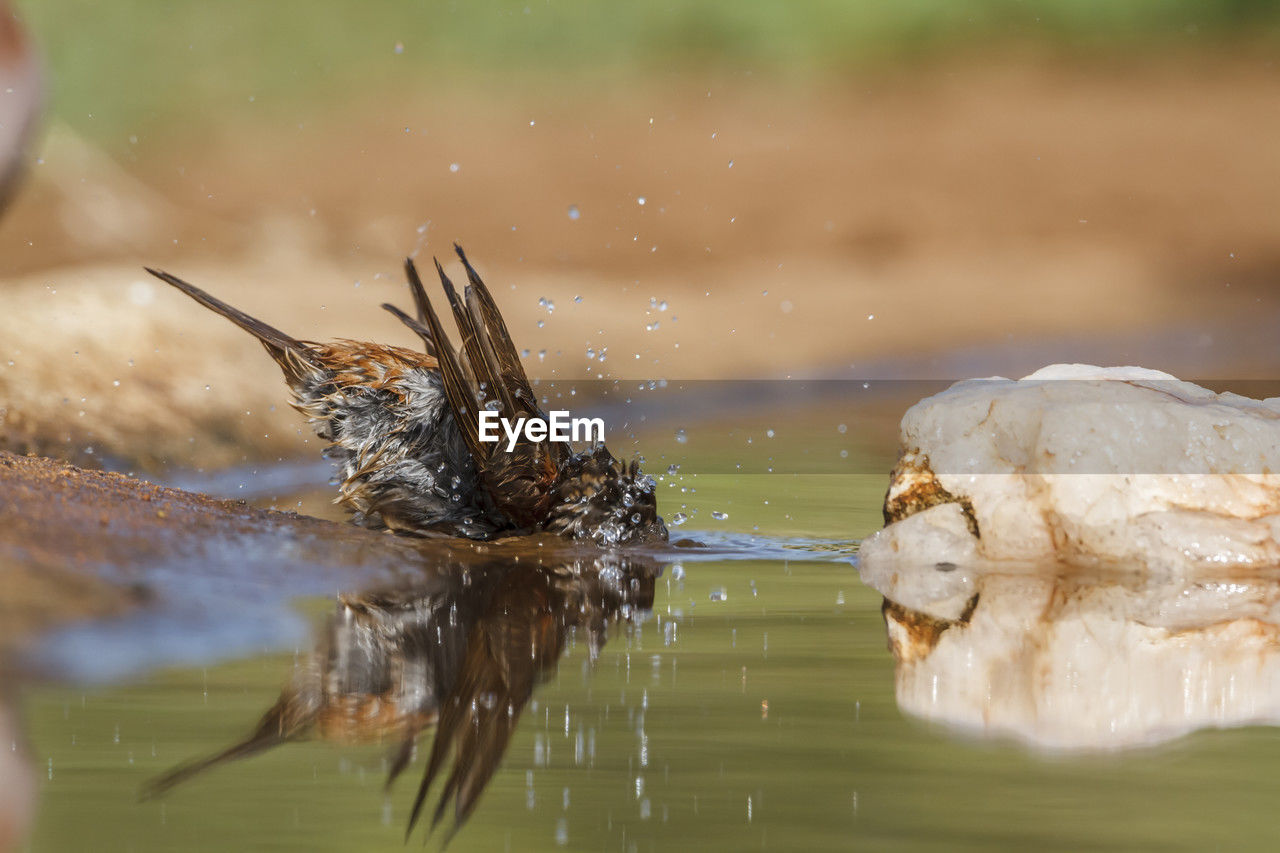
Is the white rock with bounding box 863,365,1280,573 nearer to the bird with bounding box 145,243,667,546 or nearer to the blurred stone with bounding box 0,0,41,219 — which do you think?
the bird with bounding box 145,243,667,546

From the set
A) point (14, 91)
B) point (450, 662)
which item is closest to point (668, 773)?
point (450, 662)

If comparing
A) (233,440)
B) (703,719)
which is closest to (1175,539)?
(703,719)

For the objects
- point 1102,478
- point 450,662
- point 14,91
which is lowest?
point 450,662
